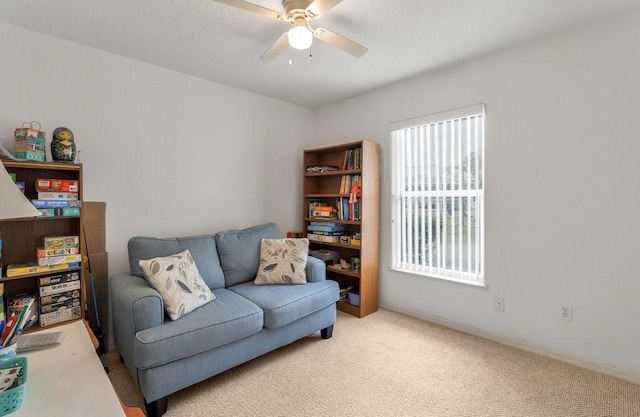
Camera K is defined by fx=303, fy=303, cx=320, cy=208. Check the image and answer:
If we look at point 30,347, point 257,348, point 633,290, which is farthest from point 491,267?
point 30,347

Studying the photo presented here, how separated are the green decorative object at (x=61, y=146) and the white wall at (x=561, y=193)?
301 cm

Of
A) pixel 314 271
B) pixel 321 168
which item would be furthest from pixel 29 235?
pixel 321 168

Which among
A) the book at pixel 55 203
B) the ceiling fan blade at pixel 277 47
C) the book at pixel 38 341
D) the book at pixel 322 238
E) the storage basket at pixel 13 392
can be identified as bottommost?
the book at pixel 38 341

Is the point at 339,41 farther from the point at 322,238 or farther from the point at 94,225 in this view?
the point at 94,225

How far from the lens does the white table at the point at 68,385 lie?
2.84 ft

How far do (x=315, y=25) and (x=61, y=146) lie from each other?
193cm

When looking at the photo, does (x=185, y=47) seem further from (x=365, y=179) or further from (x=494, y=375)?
(x=494, y=375)

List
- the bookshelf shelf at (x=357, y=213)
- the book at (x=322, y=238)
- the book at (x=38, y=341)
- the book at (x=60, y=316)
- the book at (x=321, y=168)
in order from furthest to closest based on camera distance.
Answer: the book at (x=321, y=168) < the book at (x=322, y=238) < the bookshelf shelf at (x=357, y=213) < the book at (x=60, y=316) < the book at (x=38, y=341)

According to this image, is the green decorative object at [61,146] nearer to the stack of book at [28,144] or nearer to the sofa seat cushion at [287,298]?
the stack of book at [28,144]

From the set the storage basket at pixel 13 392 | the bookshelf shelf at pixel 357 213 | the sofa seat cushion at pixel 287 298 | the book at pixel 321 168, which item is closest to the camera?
the storage basket at pixel 13 392

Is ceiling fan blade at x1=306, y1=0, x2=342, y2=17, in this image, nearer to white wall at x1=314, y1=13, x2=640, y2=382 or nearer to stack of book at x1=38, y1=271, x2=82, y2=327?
white wall at x1=314, y1=13, x2=640, y2=382

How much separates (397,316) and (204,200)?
2.33 metres

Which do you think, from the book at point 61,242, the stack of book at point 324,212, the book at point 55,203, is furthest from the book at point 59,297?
the stack of book at point 324,212

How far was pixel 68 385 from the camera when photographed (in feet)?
3.24
